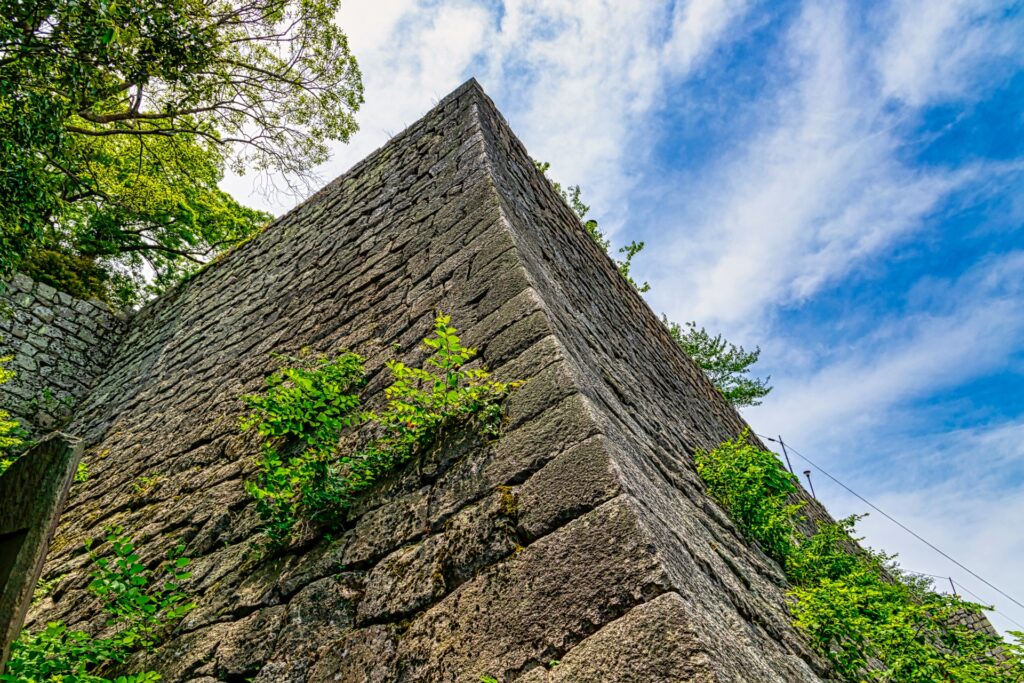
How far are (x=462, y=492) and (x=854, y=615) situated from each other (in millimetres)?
1938

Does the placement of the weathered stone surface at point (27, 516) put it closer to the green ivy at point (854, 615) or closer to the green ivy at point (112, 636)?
the green ivy at point (112, 636)

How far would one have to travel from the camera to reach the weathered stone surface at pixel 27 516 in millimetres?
1498

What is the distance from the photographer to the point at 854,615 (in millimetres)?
2488

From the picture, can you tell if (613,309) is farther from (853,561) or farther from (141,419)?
(141,419)

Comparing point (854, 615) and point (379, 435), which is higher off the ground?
point (379, 435)

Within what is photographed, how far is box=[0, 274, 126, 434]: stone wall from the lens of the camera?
5.99 meters

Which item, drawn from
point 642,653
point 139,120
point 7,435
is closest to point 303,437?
point 642,653

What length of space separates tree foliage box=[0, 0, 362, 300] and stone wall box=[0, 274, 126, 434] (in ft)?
2.68

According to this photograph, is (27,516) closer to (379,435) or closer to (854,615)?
(379,435)

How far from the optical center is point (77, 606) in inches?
111

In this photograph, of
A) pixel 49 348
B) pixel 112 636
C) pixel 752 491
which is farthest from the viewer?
pixel 49 348

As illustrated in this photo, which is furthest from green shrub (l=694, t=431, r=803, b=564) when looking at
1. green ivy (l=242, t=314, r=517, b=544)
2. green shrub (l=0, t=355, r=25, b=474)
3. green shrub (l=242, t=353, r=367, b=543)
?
green shrub (l=0, t=355, r=25, b=474)

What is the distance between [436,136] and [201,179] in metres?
8.45

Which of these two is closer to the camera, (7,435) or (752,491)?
(752,491)
